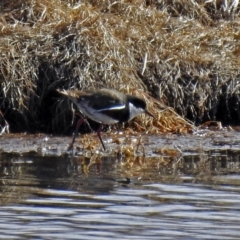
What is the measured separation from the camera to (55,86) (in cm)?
1149

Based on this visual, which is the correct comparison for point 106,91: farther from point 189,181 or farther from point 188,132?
point 189,181

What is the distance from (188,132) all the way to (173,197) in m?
3.67

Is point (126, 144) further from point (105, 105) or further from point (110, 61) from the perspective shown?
point (110, 61)

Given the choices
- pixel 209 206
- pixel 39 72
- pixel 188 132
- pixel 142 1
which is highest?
pixel 142 1

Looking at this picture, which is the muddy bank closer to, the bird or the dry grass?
the bird

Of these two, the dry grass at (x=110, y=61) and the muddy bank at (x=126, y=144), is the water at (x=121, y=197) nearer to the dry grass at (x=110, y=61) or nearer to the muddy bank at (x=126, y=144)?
the muddy bank at (x=126, y=144)

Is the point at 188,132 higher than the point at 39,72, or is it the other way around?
the point at 39,72

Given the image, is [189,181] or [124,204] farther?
[189,181]

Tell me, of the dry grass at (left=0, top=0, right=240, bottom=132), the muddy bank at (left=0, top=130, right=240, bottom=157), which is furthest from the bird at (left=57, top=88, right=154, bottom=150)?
the dry grass at (left=0, top=0, right=240, bottom=132)

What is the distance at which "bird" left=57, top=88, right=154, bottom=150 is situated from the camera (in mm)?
10672

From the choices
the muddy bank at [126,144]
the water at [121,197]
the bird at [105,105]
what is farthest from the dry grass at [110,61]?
the water at [121,197]

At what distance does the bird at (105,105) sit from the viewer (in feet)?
35.0

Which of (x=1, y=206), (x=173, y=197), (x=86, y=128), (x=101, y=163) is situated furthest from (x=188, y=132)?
(x=1, y=206)

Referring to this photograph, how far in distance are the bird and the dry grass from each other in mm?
650
